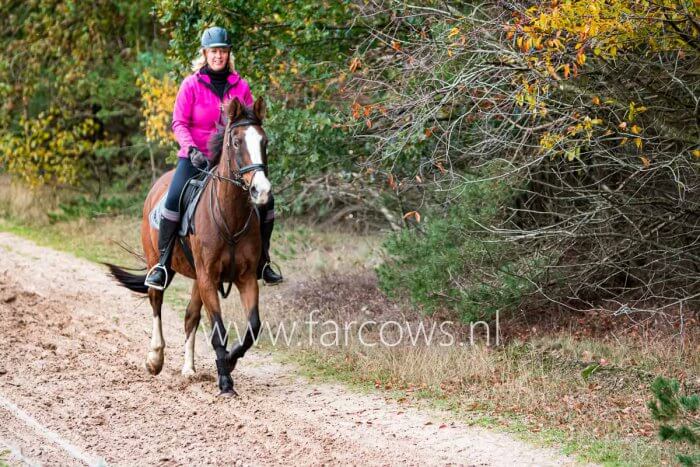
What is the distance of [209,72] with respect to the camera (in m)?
8.66

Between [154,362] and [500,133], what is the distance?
14.4 feet

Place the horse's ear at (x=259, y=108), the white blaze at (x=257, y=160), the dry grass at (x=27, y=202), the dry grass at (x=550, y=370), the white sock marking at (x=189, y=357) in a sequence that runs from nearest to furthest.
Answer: the dry grass at (x=550, y=370) < the white blaze at (x=257, y=160) < the horse's ear at (x=259, y=108) < the white sock marking at (x=189, y=357) < the dry grass at (x=27, y=202)

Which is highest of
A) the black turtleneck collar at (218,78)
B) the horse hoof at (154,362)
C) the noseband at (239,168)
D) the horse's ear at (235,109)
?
the black turtleneck collar at (218,78)

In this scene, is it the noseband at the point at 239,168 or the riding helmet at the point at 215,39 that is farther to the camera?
the riding helmet at the point at 215,39

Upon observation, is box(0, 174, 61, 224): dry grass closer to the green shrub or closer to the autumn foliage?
the autumn foliage

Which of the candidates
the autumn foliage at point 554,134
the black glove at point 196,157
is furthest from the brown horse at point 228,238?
the autumn foliage at point 554,134

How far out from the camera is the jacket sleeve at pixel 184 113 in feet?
28.5

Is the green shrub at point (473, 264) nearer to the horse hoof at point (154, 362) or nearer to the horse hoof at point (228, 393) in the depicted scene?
the horse hoof at point (228, 393)

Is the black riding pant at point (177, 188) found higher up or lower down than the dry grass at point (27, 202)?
higher up

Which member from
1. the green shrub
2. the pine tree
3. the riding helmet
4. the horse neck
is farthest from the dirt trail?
the riding helmet

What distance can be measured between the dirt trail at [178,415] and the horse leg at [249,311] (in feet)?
1.35

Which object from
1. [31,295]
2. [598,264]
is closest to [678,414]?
[598,264]

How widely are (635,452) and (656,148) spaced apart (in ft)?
11.2

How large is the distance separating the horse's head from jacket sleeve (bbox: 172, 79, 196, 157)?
55 cm
